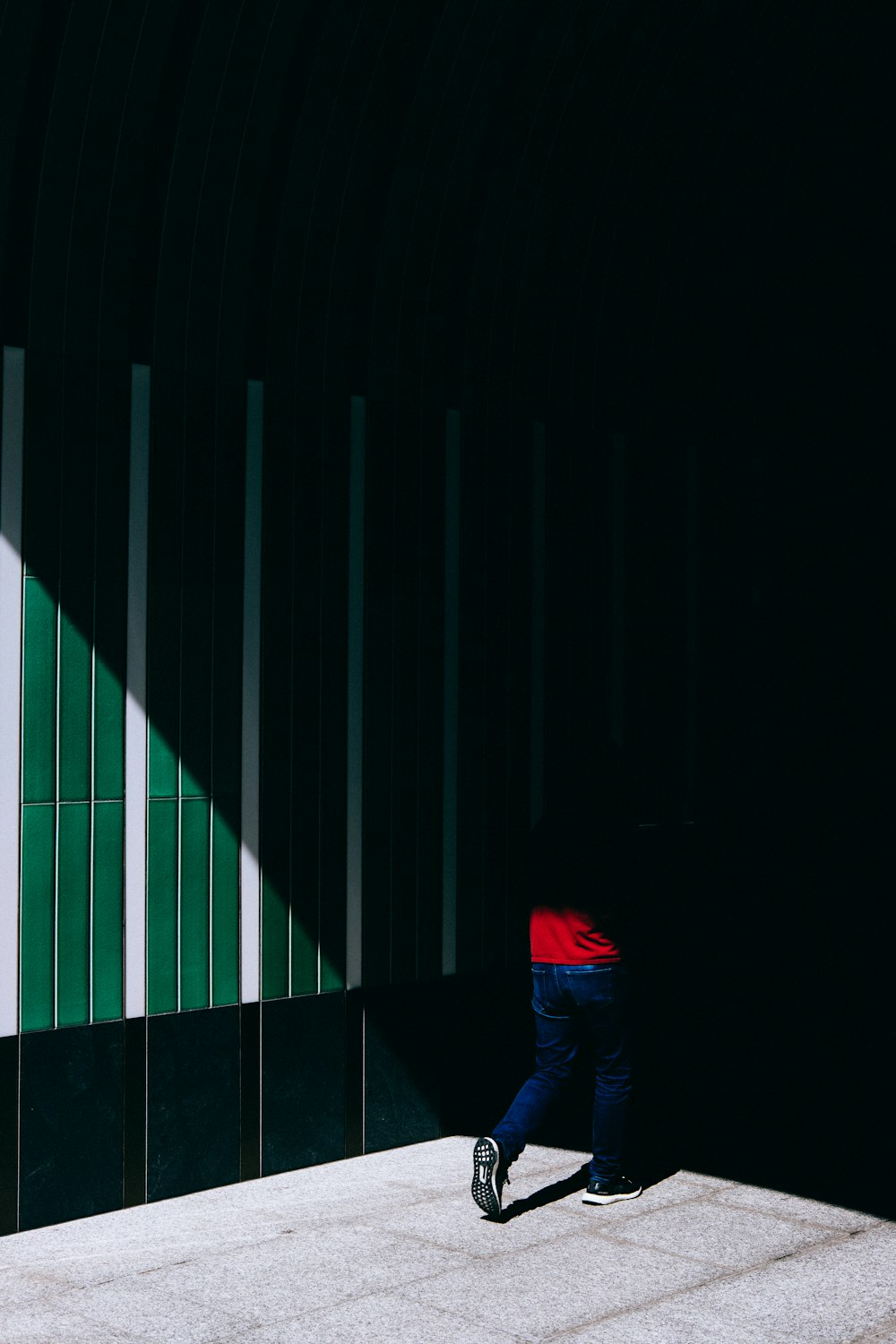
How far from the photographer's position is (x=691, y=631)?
1005 cm

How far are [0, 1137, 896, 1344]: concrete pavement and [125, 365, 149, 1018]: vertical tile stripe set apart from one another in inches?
45.3

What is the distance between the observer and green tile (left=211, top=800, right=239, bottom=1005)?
24.7 ft

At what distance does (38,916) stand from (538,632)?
3.36 metres

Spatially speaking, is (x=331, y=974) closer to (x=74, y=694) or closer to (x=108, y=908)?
(x=108, y=908)

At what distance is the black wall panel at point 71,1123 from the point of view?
683cm

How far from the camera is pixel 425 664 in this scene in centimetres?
844

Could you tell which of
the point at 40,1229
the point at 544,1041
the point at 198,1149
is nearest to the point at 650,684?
the point at 544,1041

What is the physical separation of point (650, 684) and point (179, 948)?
11.9 ft

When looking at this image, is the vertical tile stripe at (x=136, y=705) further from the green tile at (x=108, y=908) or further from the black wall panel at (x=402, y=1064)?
the black wall panel at (x=402, y=1064)

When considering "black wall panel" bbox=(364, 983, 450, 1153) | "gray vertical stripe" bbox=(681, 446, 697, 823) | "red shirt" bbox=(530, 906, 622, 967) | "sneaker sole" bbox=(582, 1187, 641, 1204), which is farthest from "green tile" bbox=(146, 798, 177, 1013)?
"gray vertical stripe" bbox=(681, 446, 697, 823)

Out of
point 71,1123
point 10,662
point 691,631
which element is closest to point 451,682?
point 691,631

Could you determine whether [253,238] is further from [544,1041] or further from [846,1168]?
[846,1168]

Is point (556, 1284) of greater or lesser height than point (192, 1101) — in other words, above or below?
below

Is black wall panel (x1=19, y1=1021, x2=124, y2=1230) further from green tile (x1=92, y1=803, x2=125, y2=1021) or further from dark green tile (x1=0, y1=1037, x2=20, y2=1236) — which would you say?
green tile (x1=92, y1=803, x2=125, y2=1021)
